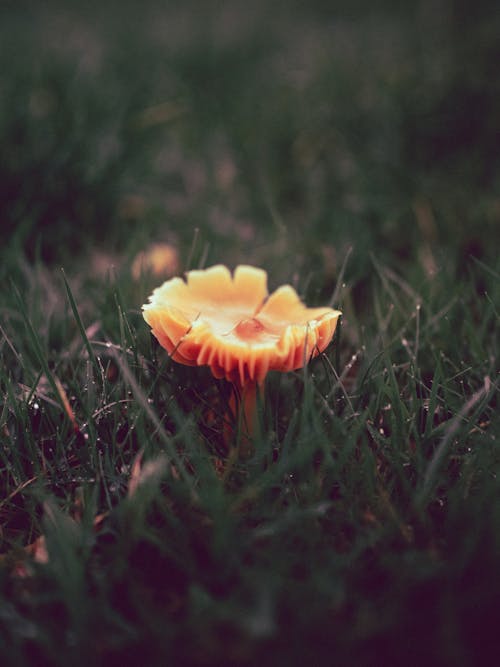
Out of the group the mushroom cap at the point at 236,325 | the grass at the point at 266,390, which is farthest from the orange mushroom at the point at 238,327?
the grass at the point at 266,390

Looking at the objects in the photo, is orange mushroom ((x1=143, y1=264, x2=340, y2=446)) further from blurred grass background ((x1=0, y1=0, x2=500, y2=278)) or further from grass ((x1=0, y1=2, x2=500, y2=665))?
blurred grass background ((x1=0, y1=0, x2=500, y2=278))

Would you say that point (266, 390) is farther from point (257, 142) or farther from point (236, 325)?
point (257, 142)

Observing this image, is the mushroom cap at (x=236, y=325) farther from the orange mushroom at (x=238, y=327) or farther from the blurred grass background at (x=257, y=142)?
the blurred grass background at (x=257, y=142)

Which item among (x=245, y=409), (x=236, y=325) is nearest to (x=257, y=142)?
(x=236, y=325)

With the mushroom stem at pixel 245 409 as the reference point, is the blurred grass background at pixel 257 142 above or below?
Result: above

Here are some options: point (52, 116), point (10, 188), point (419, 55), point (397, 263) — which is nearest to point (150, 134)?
point (52, 116)

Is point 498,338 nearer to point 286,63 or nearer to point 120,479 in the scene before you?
point 120,479
